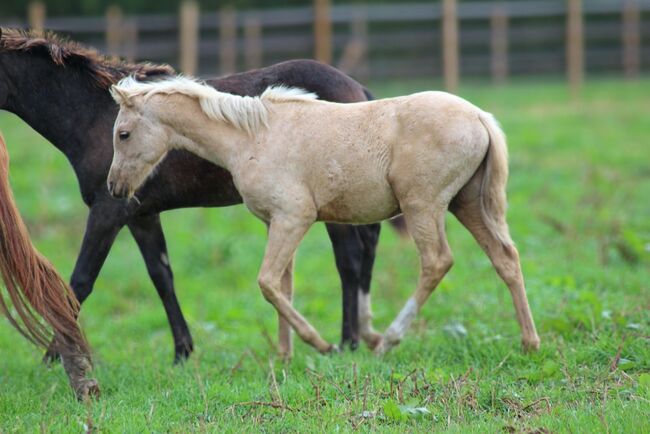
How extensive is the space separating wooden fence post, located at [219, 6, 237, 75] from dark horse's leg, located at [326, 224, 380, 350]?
16339mm

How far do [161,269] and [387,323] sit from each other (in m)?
2.24

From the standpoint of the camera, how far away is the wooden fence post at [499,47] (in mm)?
23766

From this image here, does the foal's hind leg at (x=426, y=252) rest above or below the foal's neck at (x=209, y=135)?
below

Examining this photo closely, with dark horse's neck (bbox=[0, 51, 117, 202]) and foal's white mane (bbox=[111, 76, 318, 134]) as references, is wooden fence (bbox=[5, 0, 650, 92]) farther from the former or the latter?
foal's white mane (bbox=[111, 76, 318, 134])

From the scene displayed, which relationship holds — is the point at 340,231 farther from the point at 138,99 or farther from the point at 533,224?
the point at 533,224

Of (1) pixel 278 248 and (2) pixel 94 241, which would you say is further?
(2) pixel 94 241

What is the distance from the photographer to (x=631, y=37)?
2405 cm

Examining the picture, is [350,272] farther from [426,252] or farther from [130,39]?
[130,39]

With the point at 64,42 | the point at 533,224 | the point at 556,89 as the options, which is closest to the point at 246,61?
the point at 556,89

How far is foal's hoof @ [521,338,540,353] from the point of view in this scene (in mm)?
5438

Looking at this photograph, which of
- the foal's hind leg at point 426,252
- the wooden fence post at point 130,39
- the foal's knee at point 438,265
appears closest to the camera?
the foal's hind leg at point 426,252

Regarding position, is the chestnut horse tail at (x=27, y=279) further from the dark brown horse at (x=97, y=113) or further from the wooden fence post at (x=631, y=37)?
the wooden fence post at (x=631, y=37)

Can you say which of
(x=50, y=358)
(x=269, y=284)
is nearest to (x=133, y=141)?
(x=269, y=284)

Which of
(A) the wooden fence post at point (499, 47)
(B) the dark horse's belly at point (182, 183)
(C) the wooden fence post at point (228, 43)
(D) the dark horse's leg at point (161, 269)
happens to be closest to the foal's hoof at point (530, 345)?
(B) the dark horse's belly at point (182, 183)
